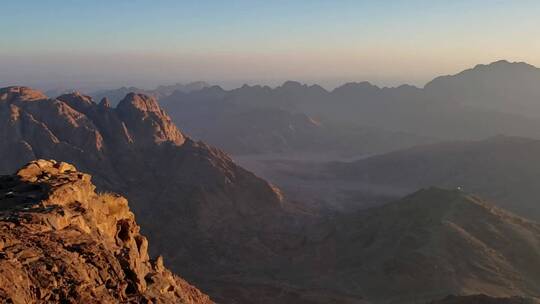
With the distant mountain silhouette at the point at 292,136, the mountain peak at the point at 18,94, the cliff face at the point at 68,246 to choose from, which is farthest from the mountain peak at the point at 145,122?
the cliff face at the point at 68,246

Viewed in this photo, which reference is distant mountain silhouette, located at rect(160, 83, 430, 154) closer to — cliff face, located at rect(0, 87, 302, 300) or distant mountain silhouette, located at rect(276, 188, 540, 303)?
cliff face, located at rect(0, 87, 302, 300)

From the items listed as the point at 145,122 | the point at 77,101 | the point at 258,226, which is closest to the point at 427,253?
the point at 258,226

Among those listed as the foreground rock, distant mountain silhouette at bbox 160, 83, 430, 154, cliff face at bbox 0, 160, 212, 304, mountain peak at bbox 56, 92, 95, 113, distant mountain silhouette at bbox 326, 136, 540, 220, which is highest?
cliff face at bbox 0, 160, 212, 304

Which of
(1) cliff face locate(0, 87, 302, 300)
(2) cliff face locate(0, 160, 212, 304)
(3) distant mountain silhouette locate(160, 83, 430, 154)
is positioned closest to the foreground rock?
(2) cliff face locate(0, 160, 212, 304)

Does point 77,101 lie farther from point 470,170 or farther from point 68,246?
point 68,246

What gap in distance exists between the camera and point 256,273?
5400cm

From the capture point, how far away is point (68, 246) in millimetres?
15648

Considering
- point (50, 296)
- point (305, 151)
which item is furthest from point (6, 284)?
point (305, 151)

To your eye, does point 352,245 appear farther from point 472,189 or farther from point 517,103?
point 517,103

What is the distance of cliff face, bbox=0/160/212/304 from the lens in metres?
13.9

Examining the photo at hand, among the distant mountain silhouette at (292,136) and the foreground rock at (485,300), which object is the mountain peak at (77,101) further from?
the foreground rock at (485,300)

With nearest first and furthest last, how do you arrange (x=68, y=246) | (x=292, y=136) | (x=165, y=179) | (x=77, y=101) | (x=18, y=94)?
(x=68, y=246)
(x=165, y=179)
(x=18, y=94)
(x=77, y=101)
(x=292, y=136)

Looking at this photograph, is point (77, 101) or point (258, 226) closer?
point (258, 226)

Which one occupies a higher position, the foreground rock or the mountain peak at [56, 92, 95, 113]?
→ the mountain peak at [56, 92, 95, 113]
